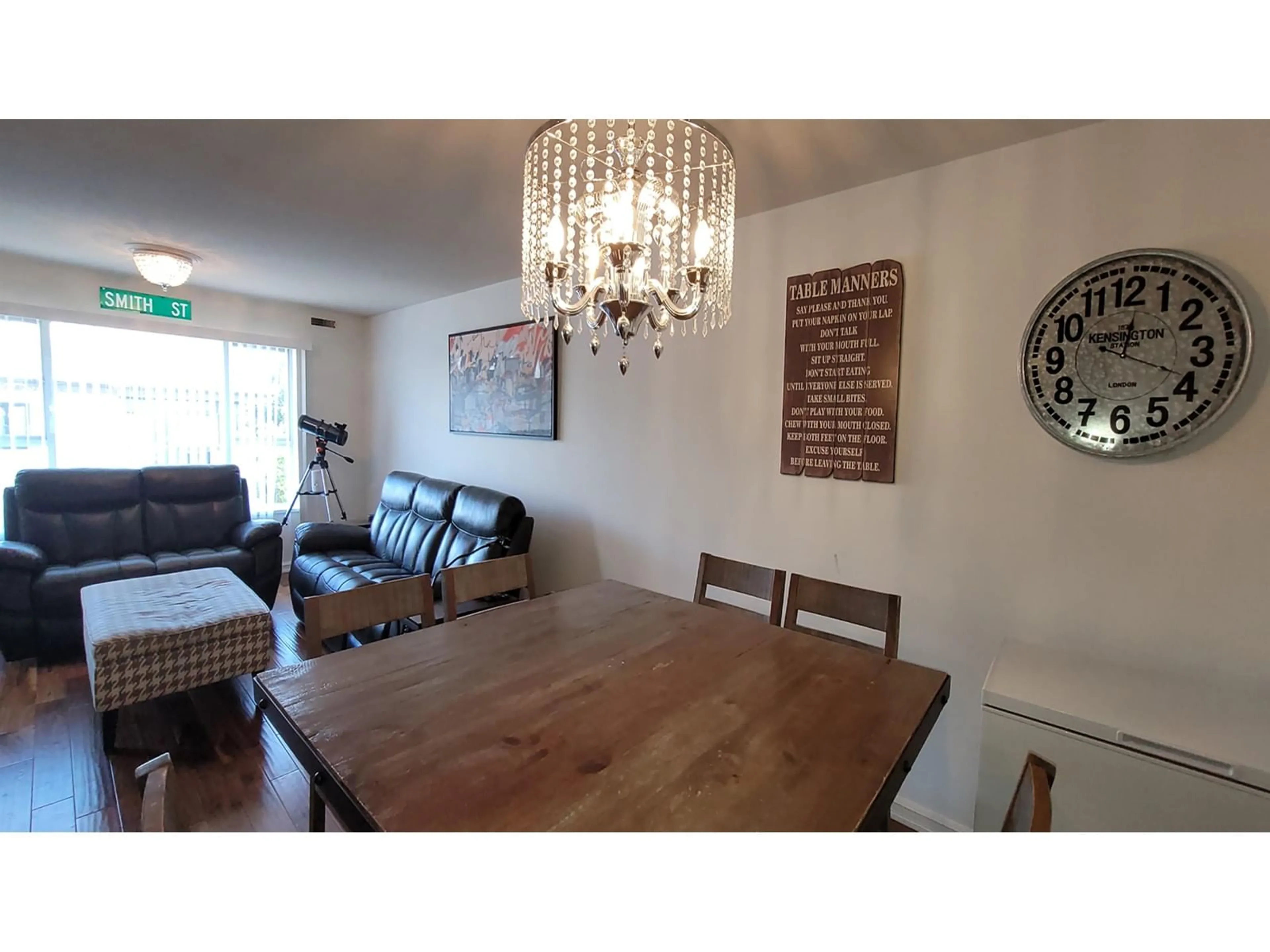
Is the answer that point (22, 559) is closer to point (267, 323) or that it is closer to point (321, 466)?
point (321, 466)

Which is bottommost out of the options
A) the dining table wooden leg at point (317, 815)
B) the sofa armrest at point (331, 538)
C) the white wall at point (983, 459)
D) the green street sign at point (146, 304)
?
the dining table wooden leg at point (317, 815)

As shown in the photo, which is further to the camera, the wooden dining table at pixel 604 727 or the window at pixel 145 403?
the window at pixel 145 403

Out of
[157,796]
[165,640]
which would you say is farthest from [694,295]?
[165,640]

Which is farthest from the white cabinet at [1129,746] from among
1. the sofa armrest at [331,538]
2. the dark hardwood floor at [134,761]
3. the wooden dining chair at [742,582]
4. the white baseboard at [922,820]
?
the sofa armrest at [331,538]

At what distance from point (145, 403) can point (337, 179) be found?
3.34 metres

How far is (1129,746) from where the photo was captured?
1146 mm

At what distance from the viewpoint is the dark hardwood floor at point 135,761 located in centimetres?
169

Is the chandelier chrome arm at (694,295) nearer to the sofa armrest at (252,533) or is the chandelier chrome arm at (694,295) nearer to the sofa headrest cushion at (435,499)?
the sofa headrest cushion at (435,499)

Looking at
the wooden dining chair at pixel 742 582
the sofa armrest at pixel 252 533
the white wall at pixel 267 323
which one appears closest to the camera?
the wooden dining chair at pixel 742 582

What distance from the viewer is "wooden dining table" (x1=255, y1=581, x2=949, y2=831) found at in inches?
30.8

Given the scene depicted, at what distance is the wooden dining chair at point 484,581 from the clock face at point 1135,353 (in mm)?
1808

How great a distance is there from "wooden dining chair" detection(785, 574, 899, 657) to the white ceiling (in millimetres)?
1401

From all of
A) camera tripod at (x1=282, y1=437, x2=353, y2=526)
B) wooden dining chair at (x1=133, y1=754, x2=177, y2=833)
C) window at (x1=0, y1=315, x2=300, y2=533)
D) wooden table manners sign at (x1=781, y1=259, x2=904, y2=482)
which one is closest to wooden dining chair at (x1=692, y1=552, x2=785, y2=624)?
wooden table manners sign at (x1=781, y1=259, x2=904, y2=482)
